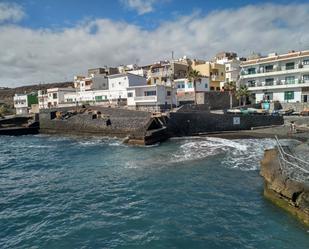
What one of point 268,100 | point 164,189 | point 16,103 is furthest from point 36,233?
point 16,103

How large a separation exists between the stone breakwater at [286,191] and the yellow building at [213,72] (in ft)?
183

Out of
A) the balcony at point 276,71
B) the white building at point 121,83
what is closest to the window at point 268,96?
the balcony at point 276,71

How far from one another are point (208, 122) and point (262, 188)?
2910 cm

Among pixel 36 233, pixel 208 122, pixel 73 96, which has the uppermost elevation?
pixel 73 96

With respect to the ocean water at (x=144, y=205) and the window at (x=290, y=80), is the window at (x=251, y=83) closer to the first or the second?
the window at (x=290, y=80)

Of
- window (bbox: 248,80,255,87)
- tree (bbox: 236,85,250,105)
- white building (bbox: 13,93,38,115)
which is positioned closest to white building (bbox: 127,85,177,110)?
tree (bbox: 236,85,250,105)

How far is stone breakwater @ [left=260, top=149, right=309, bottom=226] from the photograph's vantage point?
1427 cm

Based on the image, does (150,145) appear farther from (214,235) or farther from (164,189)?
(214,235)

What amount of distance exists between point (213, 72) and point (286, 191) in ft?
208

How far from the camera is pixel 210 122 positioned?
48.2 meters

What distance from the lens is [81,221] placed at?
1532 cm

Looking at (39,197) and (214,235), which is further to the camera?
(39,197)

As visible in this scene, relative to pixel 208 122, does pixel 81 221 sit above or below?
below

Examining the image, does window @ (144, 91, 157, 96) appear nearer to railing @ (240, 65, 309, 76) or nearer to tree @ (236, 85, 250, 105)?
tree @ (236, 85, 250, 105)
